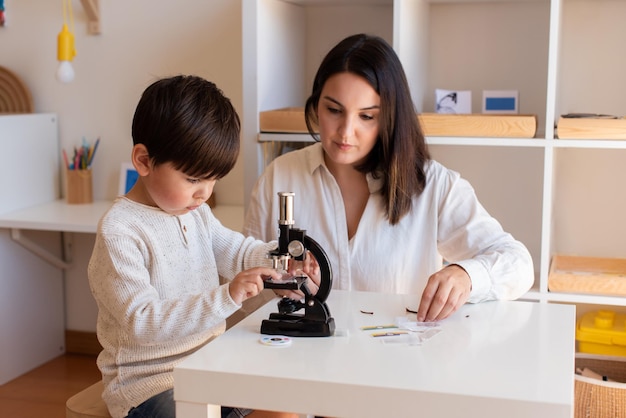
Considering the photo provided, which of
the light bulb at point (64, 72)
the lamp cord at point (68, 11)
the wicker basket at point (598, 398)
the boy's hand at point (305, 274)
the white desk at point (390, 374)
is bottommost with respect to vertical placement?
the wicker basket at point (598, 398)

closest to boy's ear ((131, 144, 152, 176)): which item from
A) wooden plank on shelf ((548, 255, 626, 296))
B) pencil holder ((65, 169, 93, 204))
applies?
wooden plank on shelf ((548, 255, 626, 296))

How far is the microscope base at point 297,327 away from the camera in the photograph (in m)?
1.31

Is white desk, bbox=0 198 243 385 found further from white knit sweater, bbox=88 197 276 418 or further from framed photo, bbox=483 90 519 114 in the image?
white knit sweater, bbox=88 197 276 418

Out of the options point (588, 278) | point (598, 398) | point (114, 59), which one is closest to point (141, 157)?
point (588, 278)

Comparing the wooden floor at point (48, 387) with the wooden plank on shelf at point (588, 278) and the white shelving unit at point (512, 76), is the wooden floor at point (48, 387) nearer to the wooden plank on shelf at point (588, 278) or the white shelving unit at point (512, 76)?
the white shelving unit at point (512, 76)

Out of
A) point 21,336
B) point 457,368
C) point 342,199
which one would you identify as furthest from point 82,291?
point 457,368

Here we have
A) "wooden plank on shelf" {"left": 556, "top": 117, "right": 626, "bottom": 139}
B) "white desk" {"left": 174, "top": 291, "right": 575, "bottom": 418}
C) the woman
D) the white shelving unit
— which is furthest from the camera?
the white shelving unit

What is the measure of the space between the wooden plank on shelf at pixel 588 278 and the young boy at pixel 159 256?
1.04m

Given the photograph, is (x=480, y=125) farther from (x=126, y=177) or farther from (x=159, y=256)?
(x=126, y=177)

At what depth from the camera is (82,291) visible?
3.14 metres

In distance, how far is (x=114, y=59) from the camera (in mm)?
2914

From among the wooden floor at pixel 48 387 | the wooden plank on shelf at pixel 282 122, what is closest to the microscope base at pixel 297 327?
the wooden plank on shelf at pixel 282 122

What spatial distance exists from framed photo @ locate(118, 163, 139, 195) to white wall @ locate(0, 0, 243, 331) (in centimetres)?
7

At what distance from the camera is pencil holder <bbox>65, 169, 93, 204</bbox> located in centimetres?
289
